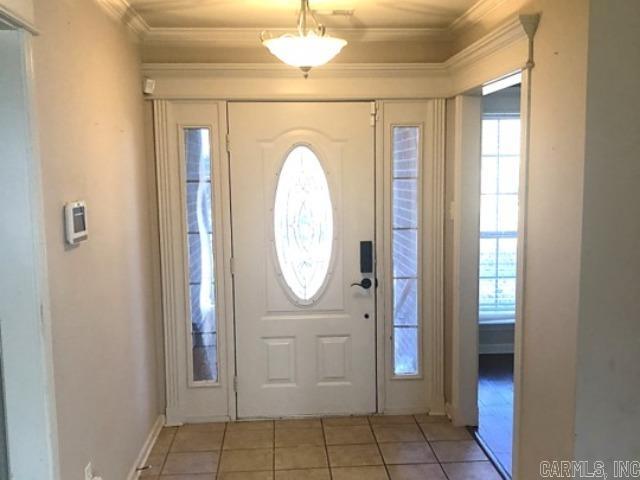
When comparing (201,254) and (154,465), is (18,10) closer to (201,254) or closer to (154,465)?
(201,254)

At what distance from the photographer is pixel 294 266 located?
11.8 ft

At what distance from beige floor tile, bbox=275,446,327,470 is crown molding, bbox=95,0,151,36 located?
251 cm

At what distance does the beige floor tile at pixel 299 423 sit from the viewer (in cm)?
356

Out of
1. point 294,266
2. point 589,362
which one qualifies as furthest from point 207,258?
point 589,362

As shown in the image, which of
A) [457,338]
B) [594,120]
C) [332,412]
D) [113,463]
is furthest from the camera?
[332,412]

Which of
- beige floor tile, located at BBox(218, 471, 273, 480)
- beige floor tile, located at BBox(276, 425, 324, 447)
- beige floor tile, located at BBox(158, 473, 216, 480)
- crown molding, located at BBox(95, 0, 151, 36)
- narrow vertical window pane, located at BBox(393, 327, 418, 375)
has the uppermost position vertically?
crown molding, located at BBox(95, 0, 151, 36)

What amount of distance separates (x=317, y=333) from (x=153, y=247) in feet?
3.87

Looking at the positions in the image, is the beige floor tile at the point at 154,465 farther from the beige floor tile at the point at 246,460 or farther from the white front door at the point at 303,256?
the white front door at the point at 303,256

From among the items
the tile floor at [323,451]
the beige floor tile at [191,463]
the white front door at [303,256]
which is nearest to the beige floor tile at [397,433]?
the tile floor at [323,451]

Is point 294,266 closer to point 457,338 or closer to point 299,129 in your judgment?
point 299,129

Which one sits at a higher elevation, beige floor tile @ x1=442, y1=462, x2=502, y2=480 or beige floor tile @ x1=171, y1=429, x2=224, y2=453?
beige floor tile @ x1=171, y1=429, x2=224, y2=453

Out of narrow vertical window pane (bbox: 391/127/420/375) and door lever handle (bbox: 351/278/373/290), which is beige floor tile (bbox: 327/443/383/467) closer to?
narrow vertical window pane (bbox: 391/127/420/375)

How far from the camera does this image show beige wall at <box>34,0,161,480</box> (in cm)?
200

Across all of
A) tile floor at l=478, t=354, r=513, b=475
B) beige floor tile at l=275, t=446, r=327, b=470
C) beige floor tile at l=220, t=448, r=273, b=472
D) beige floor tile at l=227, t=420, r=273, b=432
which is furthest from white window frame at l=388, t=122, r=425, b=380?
beige floor tile at l=220, t=448, r=273, b=472
